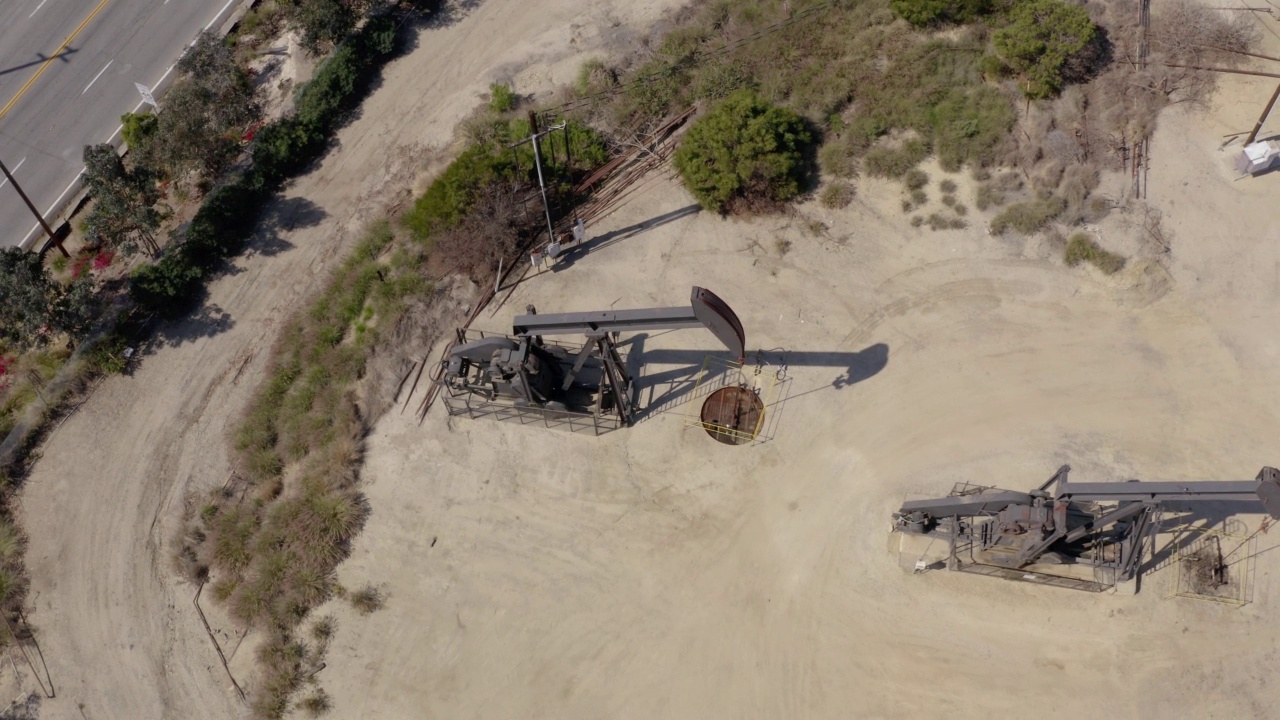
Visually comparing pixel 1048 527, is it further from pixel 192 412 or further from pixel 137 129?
pixel 137 129

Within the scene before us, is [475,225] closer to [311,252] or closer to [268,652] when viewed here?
[311,252]

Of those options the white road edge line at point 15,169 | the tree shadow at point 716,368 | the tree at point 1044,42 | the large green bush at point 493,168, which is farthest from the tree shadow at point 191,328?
the tree at point 1044,42

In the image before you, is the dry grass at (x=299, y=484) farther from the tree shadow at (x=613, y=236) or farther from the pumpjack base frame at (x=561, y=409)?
the tree shadow at (x=613, y=236)

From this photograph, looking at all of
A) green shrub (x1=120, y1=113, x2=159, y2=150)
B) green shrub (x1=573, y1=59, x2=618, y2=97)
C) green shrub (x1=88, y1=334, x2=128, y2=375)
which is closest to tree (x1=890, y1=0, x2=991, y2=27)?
green shrub (x1=573, y1=59, x2=618, y2=97)

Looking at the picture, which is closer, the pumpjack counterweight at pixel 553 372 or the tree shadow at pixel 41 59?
the pumpjack counterweight at pixel 553 372

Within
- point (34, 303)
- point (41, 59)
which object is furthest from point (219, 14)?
point (34, 303)

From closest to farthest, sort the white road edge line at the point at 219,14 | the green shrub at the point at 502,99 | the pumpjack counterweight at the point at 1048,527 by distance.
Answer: the pumpjack counterweight at the point at 1048,527 → the green shrub at the point at 502,99 → the white road edge line at the point at 219,14
